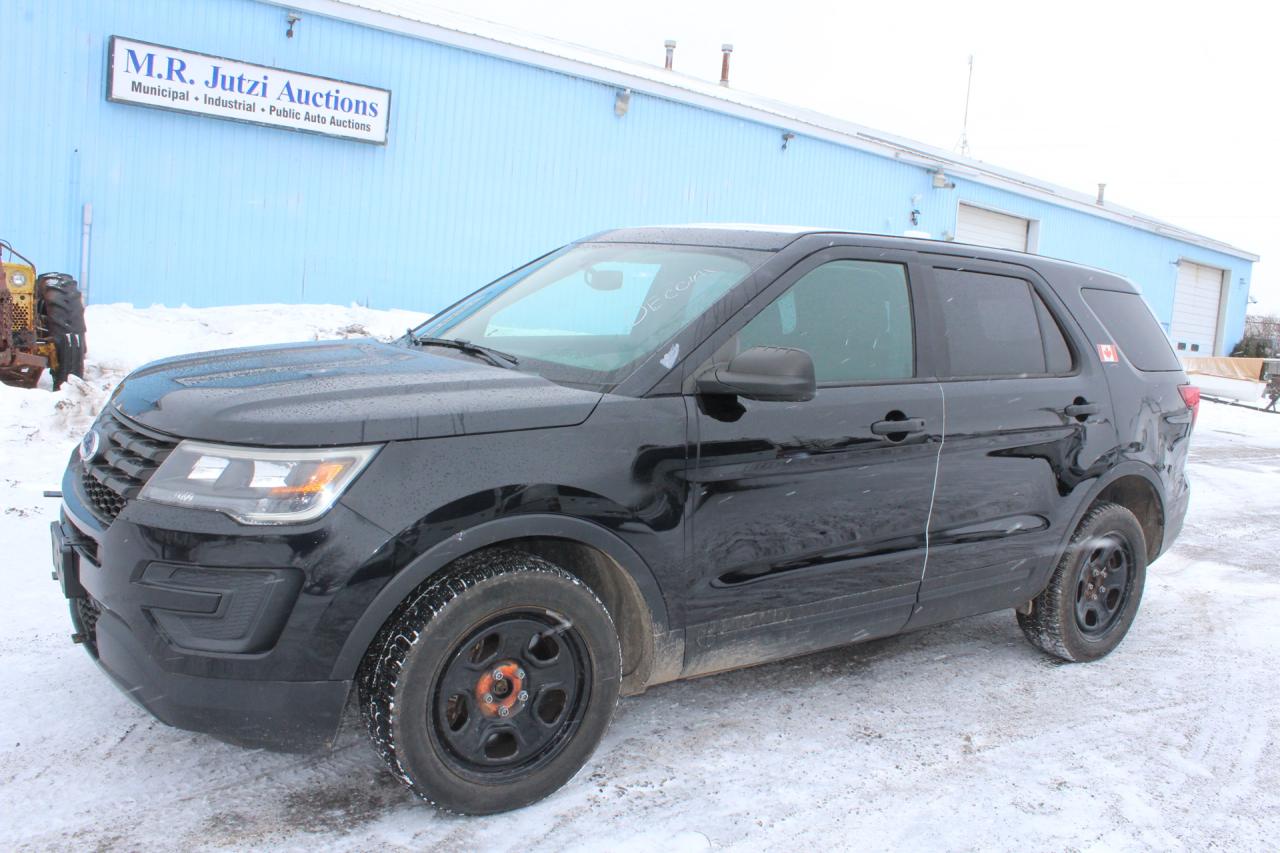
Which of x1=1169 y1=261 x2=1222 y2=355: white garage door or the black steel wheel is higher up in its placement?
x1=1169 y1=261 x2=1222 y2=355: white garage door

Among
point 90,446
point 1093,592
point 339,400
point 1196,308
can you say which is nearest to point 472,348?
point 339,400

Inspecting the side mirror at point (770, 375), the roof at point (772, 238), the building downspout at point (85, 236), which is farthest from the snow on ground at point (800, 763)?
the building downspout at point (85, 236)

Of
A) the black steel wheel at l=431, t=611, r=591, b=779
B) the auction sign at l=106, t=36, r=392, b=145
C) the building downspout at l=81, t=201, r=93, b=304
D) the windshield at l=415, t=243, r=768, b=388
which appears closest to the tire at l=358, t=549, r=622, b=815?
the black steel wheel at l=431, t=611, r=591, b=779

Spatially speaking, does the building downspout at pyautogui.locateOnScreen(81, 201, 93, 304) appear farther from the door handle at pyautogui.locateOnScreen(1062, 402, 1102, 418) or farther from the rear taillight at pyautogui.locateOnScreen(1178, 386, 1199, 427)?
the rear taillight at pyautogui.locateOnScreen(1178, 386, 1199, 427)

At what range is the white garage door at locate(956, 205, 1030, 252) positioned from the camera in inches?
926

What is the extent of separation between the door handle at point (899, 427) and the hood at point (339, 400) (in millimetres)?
1116

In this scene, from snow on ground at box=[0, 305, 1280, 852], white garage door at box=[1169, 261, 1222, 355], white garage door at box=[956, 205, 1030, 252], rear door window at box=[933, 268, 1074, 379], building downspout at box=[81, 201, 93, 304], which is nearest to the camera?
snow on ground at box=[0, 305, 1280, 852]

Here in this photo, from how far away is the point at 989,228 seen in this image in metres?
24.3

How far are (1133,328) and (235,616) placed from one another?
418cm

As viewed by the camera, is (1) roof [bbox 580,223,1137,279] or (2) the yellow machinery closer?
(1) roof [bbox 580,223,1137,279]

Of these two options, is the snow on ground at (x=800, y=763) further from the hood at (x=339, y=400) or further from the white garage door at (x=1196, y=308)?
the white garage door at (x=1196, y=308)

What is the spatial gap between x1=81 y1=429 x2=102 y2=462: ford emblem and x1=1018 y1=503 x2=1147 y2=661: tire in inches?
147

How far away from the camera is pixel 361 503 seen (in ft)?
8.63

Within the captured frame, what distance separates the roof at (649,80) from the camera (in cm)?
1367
